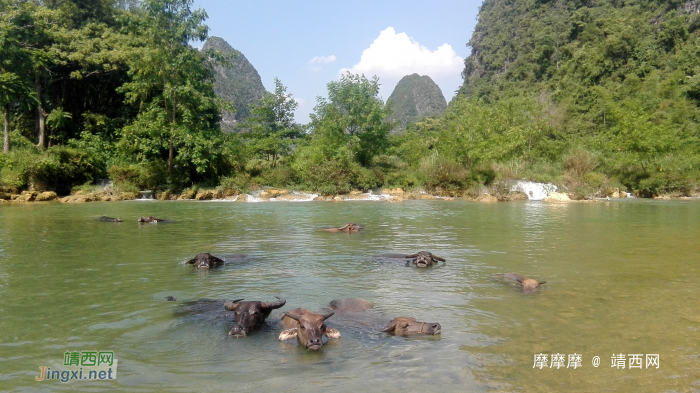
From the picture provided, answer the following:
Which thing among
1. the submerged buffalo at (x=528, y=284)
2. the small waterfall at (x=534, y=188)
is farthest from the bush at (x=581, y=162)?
the submerged buffalo at (x=528, y=284)

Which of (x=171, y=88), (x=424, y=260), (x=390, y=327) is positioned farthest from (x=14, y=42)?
(x=390, y=327)

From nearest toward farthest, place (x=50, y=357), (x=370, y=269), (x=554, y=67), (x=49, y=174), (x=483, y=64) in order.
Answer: (x=50, y=357) < (x=370, y=269) < (x=49, y=174) < (x=554, y=67) < (x=483, y=64)

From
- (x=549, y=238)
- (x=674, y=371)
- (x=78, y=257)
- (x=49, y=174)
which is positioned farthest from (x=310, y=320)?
(x=49, y=174)

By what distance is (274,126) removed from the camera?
124 feet

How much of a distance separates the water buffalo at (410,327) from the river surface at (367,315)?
11cm

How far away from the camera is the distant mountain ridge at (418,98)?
142125 millimetres

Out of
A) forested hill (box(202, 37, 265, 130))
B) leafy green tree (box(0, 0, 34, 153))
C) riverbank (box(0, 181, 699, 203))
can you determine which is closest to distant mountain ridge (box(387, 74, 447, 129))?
forested hill (box(202, 37, 265, 130))

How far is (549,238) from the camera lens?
490 inches

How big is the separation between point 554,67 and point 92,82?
205 ft

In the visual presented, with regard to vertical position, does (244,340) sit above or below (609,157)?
below

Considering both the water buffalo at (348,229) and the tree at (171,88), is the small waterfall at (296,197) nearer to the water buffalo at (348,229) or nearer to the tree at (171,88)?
the tree at (171,88)

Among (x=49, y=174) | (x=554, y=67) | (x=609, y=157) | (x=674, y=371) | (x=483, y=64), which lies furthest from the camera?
(x=483, y=64)

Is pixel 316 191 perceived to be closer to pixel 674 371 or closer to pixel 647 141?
pixel 647 141

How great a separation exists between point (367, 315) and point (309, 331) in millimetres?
1241
